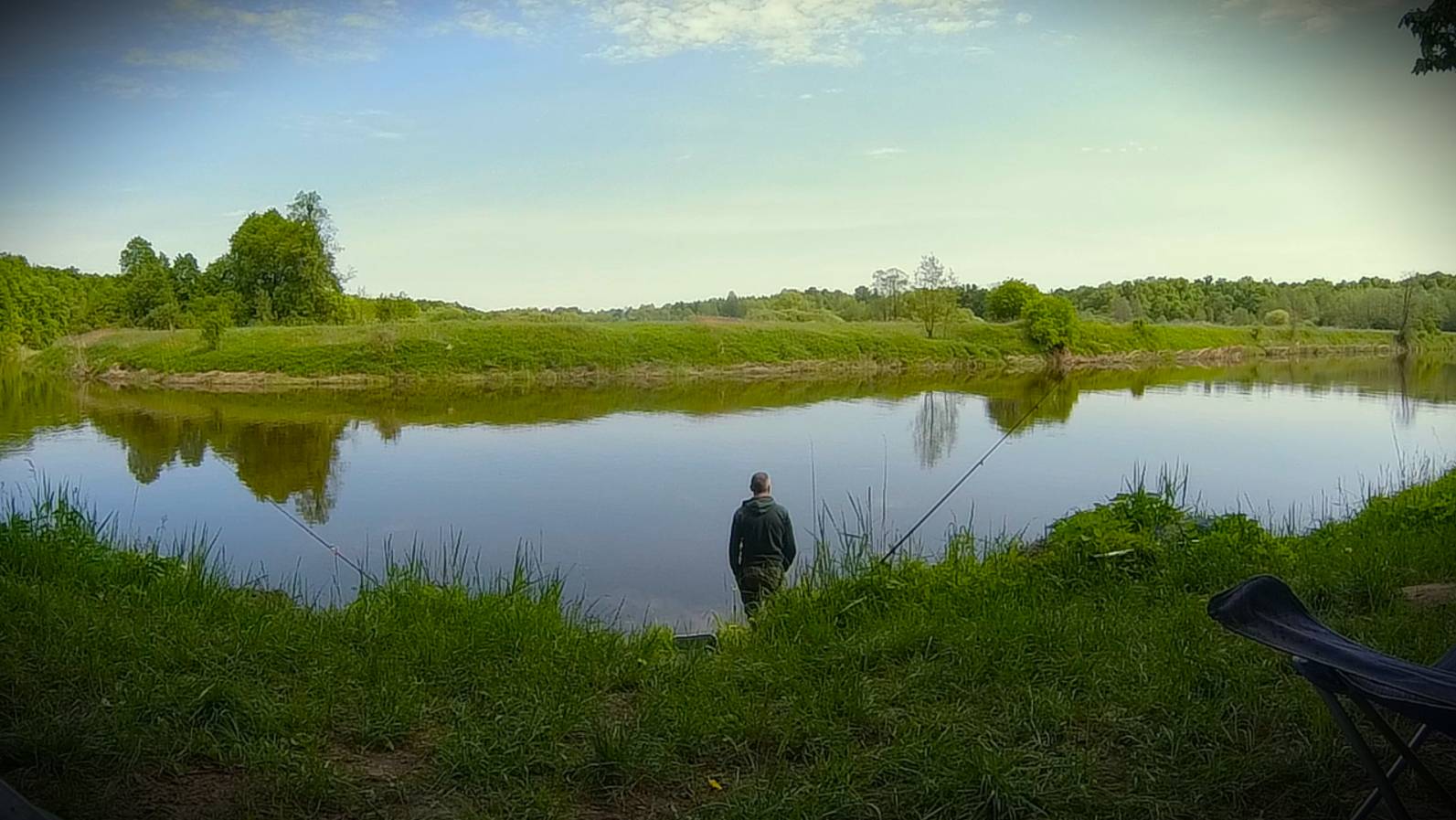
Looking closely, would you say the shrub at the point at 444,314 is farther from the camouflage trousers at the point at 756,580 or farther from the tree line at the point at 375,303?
the camouflage trousers at the point at 756,580

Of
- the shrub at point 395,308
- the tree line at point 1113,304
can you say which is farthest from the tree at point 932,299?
the shrub at point 395,308

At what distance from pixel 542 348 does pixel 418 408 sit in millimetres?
13253

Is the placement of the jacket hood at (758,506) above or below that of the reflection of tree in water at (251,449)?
above

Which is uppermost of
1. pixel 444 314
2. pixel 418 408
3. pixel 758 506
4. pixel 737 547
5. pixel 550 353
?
pixel 444 314

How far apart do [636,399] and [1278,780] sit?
2952 cm

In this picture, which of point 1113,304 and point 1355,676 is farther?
point 1113,304

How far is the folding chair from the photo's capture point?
87.7 inches

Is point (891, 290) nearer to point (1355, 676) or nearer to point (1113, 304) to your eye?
point (1113, 304)

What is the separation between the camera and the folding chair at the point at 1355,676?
7.31 ft

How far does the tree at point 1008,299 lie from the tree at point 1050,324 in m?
2.97

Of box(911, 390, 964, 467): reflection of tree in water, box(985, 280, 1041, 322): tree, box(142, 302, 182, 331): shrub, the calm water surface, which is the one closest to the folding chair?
the calm water surface

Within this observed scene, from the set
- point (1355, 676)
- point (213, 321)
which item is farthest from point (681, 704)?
point (213, 321)

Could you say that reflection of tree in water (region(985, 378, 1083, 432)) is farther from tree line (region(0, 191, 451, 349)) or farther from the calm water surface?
tree line (region(0, 191, 451, 349))

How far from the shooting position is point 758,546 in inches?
278
